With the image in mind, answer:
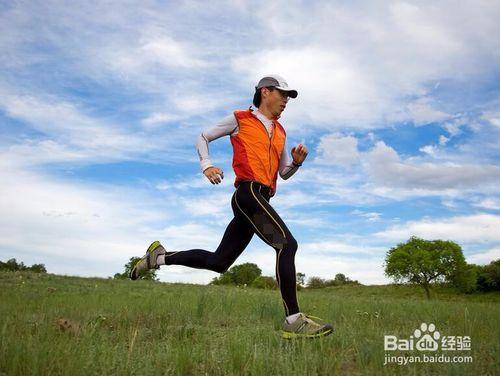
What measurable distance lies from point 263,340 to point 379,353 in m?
1.40

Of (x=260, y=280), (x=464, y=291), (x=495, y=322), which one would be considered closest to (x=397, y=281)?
(x=464, y=291)

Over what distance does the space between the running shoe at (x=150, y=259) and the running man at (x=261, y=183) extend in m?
0.30

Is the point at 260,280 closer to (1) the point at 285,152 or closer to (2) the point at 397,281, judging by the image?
(2) the point at 397,281

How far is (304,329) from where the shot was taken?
15.3 feet

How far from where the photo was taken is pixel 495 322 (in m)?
6.96

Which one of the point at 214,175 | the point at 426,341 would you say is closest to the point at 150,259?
the point at 214,175

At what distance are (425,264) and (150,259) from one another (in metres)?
46.9

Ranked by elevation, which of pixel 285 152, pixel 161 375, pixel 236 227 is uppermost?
pixel 285 152

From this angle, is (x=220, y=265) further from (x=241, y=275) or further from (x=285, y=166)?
Answer: (x=241, y=275)

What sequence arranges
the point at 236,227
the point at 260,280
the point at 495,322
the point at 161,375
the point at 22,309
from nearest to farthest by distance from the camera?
the point at 161,375, the point at 236,227, the point at 495,322, the point at 22,309, the point at 260,280

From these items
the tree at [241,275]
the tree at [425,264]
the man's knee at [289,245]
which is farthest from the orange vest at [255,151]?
the tree at [241,275]

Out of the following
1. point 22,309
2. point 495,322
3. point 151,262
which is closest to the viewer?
point 151,262

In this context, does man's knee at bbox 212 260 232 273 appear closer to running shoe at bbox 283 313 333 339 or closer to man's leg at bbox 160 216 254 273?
man's leg at bbox 160 216 254 273

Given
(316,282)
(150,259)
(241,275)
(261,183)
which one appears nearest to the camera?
(261,183)
